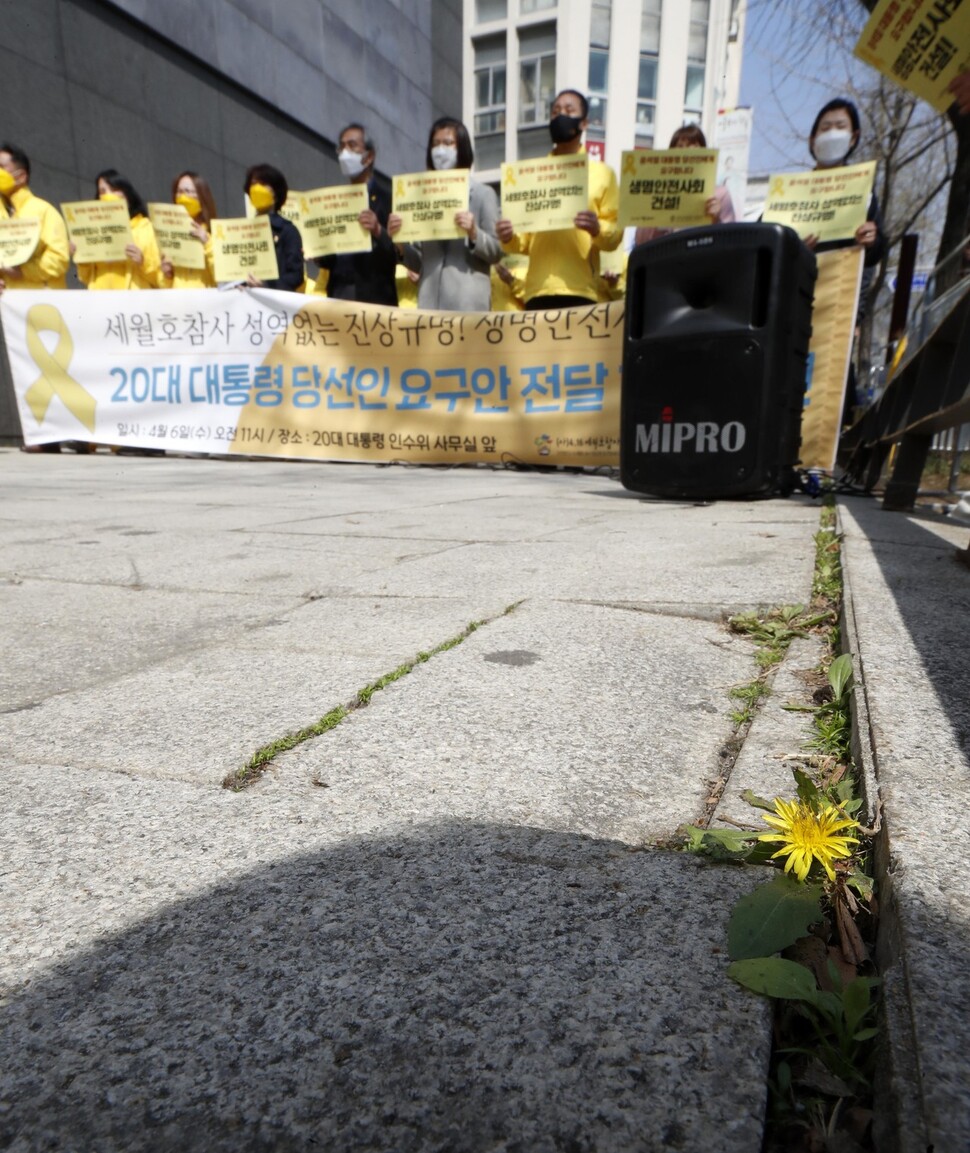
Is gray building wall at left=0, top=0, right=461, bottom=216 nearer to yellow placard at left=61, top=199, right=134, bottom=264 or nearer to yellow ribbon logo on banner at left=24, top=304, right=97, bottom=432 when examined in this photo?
yellow placard at left=61, top=199, right=134, bottom=264

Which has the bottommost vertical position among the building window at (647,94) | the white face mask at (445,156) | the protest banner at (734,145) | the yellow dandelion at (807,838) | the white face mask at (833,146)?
the yellow dandelion at (807,838)

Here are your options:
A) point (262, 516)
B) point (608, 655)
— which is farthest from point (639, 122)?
point (608, 655)

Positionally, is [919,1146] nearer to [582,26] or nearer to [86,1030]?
[86,1030]

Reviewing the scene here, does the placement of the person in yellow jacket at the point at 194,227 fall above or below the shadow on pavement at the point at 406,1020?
above

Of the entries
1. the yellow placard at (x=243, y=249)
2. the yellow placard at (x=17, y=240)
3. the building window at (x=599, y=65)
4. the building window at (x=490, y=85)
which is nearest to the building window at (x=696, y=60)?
the building window at (x=599, y=65)

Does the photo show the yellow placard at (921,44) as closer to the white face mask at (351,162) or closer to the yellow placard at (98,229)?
the white face mask at (351,162)

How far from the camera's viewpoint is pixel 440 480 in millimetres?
5414

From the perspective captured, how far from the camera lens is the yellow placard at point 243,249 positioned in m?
6.75

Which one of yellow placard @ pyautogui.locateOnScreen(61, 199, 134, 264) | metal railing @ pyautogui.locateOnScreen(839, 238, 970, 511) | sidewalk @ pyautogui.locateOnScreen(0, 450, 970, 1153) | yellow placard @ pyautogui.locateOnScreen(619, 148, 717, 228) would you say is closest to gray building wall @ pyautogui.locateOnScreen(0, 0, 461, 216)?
yellow placard @ pyautogui.locateOnScreen(61, 199, 134, 264)

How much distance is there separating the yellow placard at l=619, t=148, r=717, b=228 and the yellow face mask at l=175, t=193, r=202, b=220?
420 cm

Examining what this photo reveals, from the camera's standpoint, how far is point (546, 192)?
5.47 metres

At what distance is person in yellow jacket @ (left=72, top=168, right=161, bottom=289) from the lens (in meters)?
7.22

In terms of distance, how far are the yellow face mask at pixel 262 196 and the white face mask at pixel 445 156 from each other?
164cm

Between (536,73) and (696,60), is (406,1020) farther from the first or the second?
(696,60)
